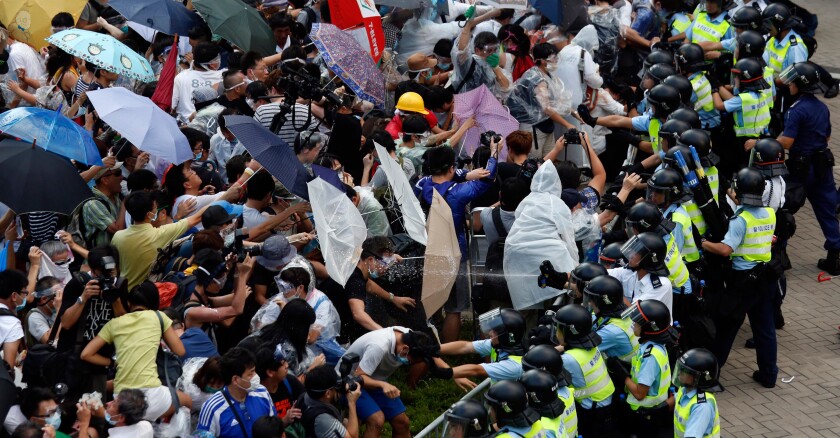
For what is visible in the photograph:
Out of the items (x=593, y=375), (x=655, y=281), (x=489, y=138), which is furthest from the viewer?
(x=489, y=138)

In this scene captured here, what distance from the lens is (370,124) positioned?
Result: 12.0 meters

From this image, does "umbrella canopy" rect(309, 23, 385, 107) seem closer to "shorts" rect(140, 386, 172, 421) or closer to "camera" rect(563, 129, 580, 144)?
"camera" rect(563, 129, 580, 144)

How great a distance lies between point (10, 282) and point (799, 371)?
21.9 feet

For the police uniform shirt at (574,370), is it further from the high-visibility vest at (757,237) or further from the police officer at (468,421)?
the high-visibility vest at (757,237)

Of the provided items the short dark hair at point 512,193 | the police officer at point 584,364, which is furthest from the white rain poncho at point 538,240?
the police officer at point 584,364

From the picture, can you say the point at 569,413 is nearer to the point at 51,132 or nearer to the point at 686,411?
the point at 686,411

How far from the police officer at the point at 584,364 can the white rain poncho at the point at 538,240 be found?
109 centimetres

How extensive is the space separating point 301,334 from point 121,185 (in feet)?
10.1

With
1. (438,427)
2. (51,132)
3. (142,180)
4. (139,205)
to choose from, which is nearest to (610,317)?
(438,427)

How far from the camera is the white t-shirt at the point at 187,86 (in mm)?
12336

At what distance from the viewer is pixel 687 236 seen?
1066 centimetres

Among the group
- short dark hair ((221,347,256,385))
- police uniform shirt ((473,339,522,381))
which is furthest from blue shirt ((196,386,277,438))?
police uniform shirt ((473,339,522,381))

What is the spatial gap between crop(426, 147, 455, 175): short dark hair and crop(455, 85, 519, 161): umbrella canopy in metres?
1.40

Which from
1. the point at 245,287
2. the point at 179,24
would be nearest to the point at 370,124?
the point at 179,24
